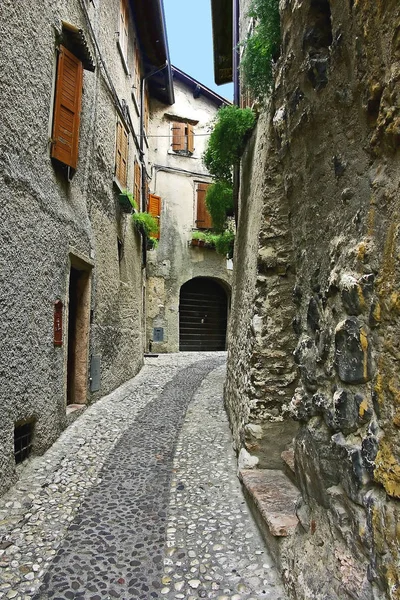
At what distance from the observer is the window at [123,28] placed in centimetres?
787

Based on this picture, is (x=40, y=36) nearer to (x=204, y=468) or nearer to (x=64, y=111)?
(x=64, y=111)

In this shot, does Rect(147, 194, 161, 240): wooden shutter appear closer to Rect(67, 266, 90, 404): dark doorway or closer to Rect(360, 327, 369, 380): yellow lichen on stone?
Rect(67, 266, 90, 404): dark doorway

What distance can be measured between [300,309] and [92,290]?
13.3ft

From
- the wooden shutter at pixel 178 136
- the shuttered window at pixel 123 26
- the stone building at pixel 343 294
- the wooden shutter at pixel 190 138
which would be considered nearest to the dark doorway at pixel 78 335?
the stone building at pixel 343 294

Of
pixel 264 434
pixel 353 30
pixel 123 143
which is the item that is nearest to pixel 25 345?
pixel 264 434

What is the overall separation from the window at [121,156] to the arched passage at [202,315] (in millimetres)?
7284

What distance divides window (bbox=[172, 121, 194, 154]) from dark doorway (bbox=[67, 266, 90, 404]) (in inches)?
419

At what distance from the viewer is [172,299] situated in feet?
45.0

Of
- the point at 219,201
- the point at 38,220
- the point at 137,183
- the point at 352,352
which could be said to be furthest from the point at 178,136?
the point at 352,352

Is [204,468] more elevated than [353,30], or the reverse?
[353,30]

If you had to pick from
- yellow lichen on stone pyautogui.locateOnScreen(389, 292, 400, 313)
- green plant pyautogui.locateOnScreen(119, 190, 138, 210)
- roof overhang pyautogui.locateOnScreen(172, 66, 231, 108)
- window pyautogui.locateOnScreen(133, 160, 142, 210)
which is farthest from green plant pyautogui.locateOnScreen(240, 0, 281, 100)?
roof overhang pyautogui.locateOnScreen(172, 66, 231, 108)

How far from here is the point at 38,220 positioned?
384 cm

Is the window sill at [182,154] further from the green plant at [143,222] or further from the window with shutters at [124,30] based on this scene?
the green plant at [143,222]

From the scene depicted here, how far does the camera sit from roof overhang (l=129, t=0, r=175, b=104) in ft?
31.3
